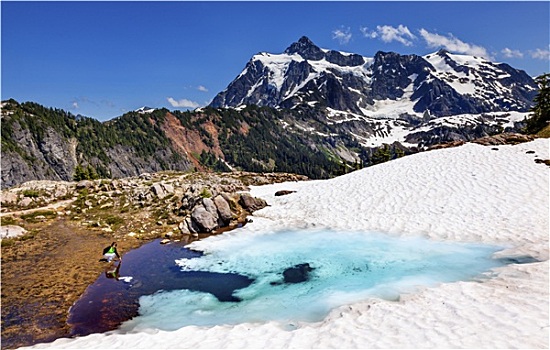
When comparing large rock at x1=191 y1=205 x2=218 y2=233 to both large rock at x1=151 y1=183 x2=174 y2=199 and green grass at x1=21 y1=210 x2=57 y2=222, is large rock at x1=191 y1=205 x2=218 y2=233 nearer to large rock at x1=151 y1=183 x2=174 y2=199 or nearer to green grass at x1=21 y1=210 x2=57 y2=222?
large rock at x1=151 y1=183 x2=174 y2=199

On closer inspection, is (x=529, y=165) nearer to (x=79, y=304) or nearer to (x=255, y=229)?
(x=255, y=229)

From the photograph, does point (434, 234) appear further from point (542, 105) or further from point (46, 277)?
point (542, 105)

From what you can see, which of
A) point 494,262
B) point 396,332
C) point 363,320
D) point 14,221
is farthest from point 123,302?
point 14,221

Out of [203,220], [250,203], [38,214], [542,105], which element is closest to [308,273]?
[203,220]

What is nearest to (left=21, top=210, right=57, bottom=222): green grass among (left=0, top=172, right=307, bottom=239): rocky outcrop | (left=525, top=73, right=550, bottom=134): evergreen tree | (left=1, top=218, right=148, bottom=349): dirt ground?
(left=0, top=172, right=307, bottom=239): rocky outcrop

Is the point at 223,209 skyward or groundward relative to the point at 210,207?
groundward
